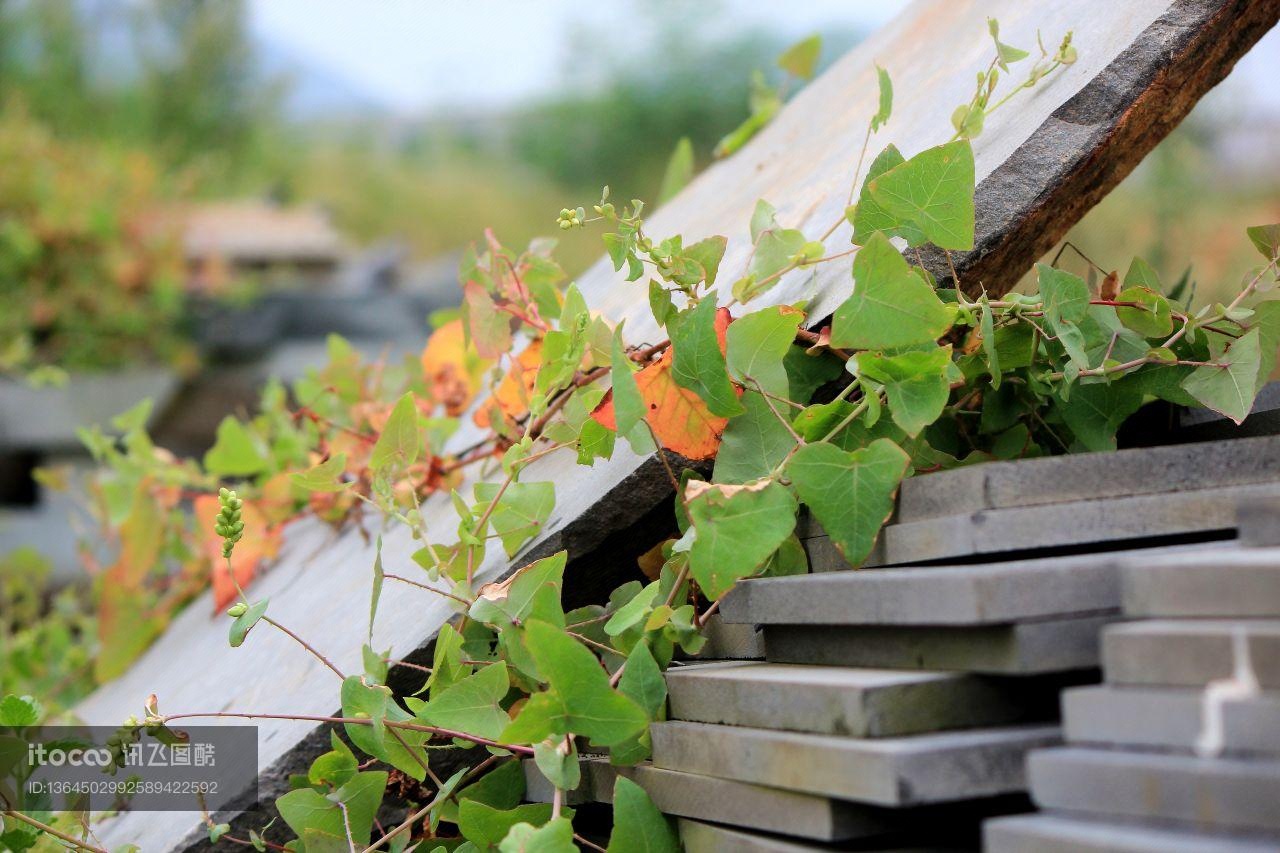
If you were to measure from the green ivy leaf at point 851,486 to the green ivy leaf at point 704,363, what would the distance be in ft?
0.27

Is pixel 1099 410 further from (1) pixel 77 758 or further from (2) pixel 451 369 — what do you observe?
(1) pixel 77 758

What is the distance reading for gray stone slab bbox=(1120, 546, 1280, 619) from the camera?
443 millimetres

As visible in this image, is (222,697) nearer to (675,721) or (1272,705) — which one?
(675,721)

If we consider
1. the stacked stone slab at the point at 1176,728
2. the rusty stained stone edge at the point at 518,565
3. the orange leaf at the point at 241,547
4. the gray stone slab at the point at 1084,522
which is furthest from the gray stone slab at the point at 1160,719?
the orange leaf at the point at 241,547

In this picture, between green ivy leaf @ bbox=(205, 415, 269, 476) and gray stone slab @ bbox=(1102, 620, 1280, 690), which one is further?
green ivy leaf @ bbox=(205, 415, 269, 476)

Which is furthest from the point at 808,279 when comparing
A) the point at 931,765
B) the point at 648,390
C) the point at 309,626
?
the point at 309,626

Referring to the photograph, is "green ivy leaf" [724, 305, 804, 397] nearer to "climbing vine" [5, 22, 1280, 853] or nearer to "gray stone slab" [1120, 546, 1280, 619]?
"climbing vine" [5, 22, 1280, 853]

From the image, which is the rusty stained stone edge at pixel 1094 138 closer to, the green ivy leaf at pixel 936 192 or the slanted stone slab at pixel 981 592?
the green ivy leaf at pixel 936 192

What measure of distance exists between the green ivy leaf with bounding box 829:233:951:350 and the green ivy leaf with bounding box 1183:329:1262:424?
0.53 ft

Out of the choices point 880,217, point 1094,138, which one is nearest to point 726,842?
point 880,217

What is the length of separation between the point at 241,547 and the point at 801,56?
0.97m

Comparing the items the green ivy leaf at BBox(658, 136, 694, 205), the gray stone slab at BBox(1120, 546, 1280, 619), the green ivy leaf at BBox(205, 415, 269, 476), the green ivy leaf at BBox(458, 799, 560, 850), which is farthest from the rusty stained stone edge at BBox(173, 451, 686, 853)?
the green ivy leaf at BBox(658, 136, 694, 205)

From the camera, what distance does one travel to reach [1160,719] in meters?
0.44

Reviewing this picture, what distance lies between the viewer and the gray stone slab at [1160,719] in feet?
1.38
